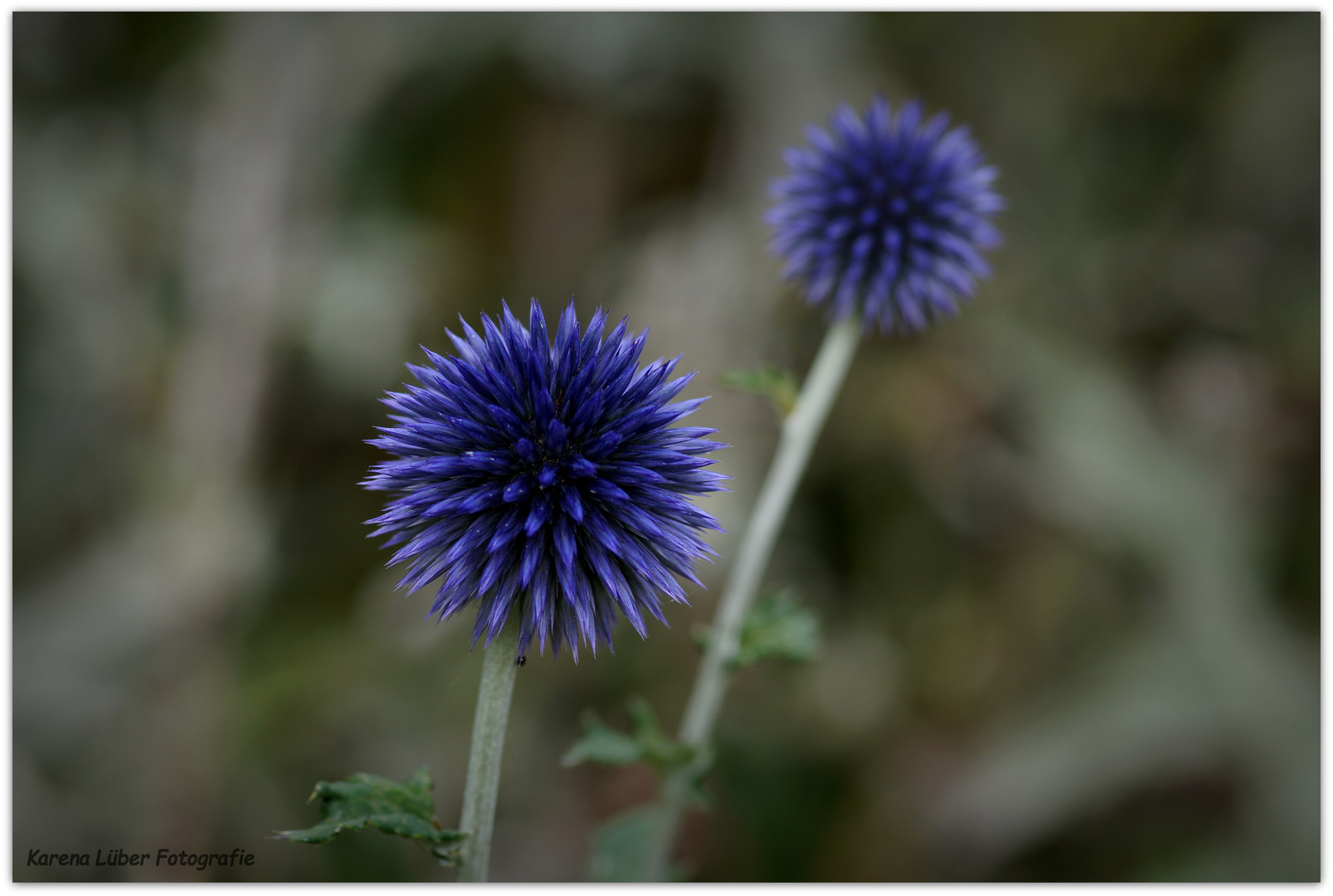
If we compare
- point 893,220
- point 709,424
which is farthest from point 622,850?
point 709,424

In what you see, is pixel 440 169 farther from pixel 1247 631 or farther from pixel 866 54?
pixel 1247 631

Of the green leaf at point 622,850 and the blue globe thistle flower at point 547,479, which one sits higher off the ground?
the blue globe thistle flower at point 547,479

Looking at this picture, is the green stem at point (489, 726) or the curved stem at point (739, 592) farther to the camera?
the curved stem at point (739, 592)

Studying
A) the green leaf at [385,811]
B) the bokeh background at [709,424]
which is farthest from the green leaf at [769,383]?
the bokeh background at [709,424]

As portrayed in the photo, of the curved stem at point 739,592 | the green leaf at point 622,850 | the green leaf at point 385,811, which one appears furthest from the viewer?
the green leaf at point 622,850

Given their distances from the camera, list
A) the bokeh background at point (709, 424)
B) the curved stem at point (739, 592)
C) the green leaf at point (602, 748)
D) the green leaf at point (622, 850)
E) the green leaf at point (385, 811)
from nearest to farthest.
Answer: the green leaf at point (385, 811)
the green leaf at point (602, 748)
the curved stem at point (739, 592)
the green leaf at point (622, 850)
the bokeh background at point (709, 424)

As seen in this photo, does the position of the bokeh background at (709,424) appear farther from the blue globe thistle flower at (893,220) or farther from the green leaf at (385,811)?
the green leaf at (385,811)

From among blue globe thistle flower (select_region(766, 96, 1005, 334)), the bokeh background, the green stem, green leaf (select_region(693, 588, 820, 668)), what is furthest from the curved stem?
the bokeh background

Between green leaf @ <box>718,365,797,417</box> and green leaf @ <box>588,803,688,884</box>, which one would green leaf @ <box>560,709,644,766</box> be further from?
green leaf @ <box>718,365,797,417</box>
